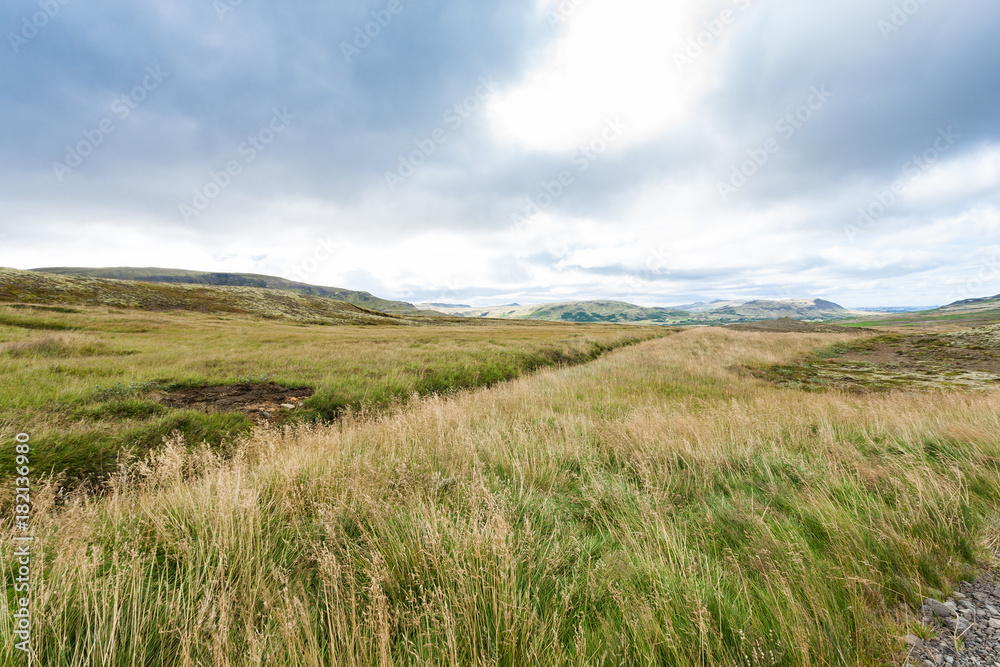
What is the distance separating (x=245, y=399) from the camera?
29.3 ft

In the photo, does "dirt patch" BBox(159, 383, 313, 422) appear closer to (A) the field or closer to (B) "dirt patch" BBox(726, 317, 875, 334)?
(A) the field

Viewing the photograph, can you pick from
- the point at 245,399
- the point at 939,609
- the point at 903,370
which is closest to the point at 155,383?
the point at 245,399

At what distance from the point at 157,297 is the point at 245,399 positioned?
71747mm

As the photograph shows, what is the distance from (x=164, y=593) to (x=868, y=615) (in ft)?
15.4

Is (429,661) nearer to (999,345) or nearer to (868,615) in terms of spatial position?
(868,615)

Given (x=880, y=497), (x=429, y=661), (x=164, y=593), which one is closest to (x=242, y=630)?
(x=164, y=593)

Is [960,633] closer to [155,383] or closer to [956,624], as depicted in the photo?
[956,624]

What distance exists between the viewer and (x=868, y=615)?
6.78 ft

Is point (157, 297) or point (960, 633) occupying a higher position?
point (157, 297)

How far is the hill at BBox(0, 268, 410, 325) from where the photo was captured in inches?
1836

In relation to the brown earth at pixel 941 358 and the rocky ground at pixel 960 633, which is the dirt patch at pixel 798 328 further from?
A: the rocky ground at pixel 960 633

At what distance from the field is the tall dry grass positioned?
0.07 ft
